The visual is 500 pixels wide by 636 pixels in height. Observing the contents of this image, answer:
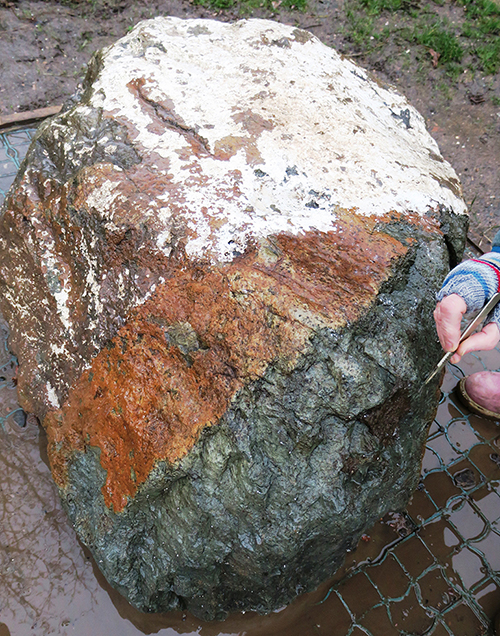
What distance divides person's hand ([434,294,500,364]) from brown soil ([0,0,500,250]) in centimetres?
242

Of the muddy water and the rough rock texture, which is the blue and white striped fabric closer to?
the rough rock texture

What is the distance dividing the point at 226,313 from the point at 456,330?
735 mm

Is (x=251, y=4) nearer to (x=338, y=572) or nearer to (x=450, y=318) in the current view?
(x=450, y=318)

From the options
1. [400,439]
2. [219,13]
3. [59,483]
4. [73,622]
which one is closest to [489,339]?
[400,439]

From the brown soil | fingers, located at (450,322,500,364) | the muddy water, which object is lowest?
the muddy water

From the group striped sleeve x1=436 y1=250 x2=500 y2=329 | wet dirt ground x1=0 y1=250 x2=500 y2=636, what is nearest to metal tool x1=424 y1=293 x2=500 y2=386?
striped sleeve x1=436 y1=250 x2=500 y2=329

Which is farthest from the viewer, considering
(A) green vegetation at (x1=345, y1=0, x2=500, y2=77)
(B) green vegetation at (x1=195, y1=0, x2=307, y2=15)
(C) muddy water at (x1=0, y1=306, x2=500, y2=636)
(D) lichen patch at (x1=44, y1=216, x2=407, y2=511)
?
(B) green vegetation at (x1=195, y1=0, x2=307, y2=15)

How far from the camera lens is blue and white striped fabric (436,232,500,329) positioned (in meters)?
1.64

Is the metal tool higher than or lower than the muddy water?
higher

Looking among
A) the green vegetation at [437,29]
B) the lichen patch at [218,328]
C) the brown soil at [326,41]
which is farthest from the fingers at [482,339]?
the green vegetation at [437,29]

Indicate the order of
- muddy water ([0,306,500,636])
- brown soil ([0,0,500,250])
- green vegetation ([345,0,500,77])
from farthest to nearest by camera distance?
green vegetation ([345,0,500,77]), brown soil ([0,0,500,250]), muddy water ([0,306,500,636])

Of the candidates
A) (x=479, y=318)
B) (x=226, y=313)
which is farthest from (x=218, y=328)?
(x=479, y=318)

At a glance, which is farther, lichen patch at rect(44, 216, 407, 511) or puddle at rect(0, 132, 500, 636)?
puddle at rect(0, 132, 500, 636)

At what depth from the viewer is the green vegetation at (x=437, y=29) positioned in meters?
4.52
